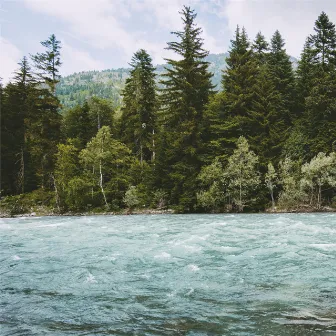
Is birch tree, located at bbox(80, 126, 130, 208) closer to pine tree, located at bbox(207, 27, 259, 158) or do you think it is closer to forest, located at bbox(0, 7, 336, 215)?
forest, located at bbox(0, 7, 336, 215)

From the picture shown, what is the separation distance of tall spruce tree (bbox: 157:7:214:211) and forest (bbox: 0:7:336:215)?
0.11m

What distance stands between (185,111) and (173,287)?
27.6 meters

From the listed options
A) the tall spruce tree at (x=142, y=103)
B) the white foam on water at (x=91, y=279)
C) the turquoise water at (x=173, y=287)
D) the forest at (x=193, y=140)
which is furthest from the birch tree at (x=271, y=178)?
the white foam on water at (x=91, y=279)

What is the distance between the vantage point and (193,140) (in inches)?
1299

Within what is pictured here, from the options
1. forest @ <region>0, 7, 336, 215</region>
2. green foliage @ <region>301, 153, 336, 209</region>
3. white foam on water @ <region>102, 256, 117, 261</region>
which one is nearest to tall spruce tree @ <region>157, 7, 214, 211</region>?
forest @ <region>0, 7, 336, 215</region>

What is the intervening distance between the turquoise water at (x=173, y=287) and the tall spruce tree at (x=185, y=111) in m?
18.4

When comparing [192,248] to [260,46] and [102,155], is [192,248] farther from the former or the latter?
[260,46]

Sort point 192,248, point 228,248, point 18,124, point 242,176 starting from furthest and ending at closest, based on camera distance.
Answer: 1. point 18,124
2. point 242,176
3. point 192,248
4. point 228,248

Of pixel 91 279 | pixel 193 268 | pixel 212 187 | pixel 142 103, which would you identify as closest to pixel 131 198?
pixel 212 187

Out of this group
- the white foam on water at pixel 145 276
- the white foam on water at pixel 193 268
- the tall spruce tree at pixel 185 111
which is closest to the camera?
the white foam on water at pixel 145 276

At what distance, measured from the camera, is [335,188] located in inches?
1132

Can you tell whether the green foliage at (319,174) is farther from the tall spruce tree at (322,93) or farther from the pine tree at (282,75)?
the pine tree at (282,75)

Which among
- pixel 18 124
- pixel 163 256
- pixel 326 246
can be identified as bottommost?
pixel 163 256

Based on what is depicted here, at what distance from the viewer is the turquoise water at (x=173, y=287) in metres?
5.27
